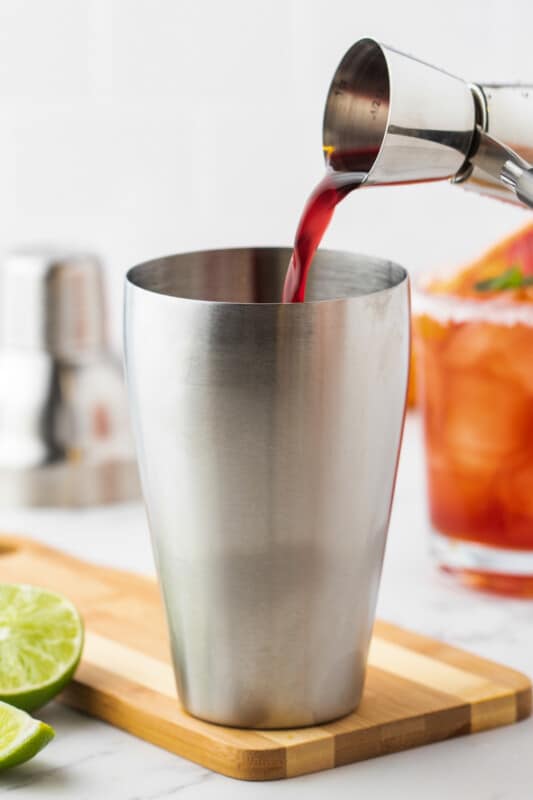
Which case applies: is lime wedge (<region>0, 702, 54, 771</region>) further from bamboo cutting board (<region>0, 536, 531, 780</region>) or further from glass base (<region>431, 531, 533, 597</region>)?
glass base (<region>431, 531, 533, 597</region>)

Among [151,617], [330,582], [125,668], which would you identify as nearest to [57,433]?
[151,617]

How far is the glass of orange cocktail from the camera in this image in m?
1.09

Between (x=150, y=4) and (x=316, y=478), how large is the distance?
113cm

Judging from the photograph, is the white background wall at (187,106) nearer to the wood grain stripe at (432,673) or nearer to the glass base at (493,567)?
the glass base at (493,567)

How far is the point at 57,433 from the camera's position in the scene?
1.38 m

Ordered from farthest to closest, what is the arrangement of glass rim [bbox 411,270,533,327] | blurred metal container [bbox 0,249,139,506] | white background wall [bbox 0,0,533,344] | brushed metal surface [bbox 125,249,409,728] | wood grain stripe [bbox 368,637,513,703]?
white background wall [bbox 0,0,533,344]
blurred metal container [bbox 0,249,139,506]
glass rim [bbox 411,270,533,327]
wood grain stripe [bbox 368,637,513,703]
brushed metal surface [bbox 125,249,409,728]

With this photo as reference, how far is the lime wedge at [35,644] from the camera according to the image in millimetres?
839

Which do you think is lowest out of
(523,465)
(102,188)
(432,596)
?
(432,596)

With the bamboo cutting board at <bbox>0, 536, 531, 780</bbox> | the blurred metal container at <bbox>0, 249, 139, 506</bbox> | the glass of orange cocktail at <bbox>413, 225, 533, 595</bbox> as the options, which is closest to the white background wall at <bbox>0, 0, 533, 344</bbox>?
the blurred metal container at <bbox>0, 249, 139, 506</bbox>

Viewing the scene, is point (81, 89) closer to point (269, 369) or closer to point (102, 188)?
point (102, 188)

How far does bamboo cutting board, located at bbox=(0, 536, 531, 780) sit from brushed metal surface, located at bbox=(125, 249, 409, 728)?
2 cm

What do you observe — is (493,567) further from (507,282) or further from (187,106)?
(187,106)

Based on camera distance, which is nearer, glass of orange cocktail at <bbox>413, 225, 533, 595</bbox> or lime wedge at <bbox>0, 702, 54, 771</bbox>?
lime wedge at <bbox>0, 702, 54, 771</bbox>

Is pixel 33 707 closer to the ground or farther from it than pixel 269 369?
closer to the ground
